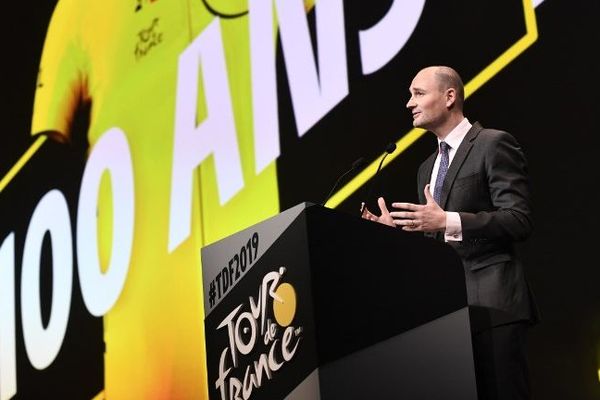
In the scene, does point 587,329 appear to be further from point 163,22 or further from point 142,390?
point 163,22

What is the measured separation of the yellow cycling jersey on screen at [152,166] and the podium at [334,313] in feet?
5.73

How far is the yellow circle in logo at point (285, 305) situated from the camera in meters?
1.81

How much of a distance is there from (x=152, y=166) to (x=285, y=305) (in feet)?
8.48

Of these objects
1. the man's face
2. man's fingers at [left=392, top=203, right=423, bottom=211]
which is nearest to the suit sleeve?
man's fingers at [left=392, top=203, right=423, bottom=211]

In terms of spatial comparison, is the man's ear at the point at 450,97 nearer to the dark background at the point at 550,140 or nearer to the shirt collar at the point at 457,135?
the shirt collar at the point at 457,135

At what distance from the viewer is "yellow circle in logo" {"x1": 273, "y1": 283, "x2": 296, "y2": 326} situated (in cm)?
181

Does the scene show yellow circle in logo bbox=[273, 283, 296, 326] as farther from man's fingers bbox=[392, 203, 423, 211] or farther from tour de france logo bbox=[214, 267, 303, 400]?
man's fingers bbox=[392, 203, 423, 211]

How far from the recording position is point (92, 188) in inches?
183

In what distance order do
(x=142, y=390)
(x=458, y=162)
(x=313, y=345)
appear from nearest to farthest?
(x=313, y=345) → (x=458, y=162) → (x=142, y=390)

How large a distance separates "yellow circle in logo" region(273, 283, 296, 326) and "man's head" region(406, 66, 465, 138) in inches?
34.4

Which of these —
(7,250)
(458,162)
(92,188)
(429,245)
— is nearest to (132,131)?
(92,188)

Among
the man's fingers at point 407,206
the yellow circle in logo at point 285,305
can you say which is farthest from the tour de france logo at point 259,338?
the man's fingers at point 407,206

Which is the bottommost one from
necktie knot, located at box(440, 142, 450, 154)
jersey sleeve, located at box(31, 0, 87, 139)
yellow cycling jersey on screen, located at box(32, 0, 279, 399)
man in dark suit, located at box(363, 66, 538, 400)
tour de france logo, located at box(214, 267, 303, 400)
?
tour de france logo, located at box(214, 267, 303, 400)

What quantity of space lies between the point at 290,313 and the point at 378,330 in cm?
19
